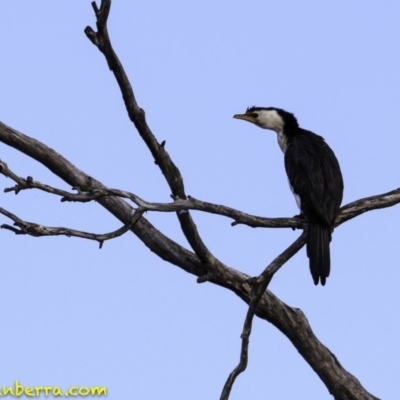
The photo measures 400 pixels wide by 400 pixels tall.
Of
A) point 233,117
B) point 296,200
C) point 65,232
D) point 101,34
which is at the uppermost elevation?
point 233,117

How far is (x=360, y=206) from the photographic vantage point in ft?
21.1

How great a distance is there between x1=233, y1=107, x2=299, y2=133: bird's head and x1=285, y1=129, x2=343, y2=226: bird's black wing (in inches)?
16.4

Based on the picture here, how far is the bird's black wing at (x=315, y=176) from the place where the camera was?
657 cm

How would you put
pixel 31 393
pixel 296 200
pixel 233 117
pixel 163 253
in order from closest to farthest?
pixel 31 393, pixel 163 253, pixel 296 200, pixel 233 117

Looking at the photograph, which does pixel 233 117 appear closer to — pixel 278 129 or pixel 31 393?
pixel 278 129

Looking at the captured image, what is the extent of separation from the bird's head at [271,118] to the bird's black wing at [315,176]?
0.42 meters

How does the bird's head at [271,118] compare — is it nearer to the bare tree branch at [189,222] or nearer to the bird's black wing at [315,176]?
the bird's black wing at [315,176]

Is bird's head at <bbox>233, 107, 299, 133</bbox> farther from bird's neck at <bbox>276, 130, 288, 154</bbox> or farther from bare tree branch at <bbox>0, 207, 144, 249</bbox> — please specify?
bare tree branch at <bbox>0, 207, 144, 249</bbox>

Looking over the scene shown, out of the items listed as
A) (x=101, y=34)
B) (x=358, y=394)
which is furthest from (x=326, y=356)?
(x=101, y=34)

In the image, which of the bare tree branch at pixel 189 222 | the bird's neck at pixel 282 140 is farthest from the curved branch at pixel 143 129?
the bird's neck at pixel 282 140

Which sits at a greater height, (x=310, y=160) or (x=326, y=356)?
(x=310, y=160)

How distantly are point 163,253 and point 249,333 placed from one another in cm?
108

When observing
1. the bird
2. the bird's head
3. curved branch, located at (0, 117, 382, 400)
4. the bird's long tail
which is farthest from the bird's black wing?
curved branch, located at (0, 117, 382, 400)

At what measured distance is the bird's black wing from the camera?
21.6 feet
